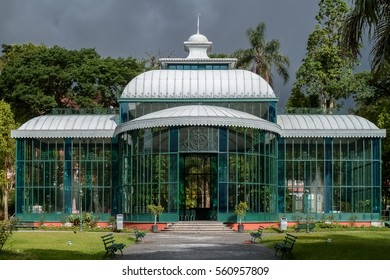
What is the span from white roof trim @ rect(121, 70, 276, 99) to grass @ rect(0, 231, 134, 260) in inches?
570

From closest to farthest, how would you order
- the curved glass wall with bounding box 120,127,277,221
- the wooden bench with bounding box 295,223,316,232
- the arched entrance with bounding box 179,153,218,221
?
the wooden bench with bounding box 295,223,316,232 < the curved glass wall with bounding box 120,127,277,221 < the arched entrance with bounding box 179,153,218,221

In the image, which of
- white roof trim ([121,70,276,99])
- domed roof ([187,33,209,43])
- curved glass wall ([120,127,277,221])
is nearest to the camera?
curved glass wall ([120,127,277,221])

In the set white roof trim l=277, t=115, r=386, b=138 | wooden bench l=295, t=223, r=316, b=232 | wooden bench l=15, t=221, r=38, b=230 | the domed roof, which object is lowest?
wooden bench l=15, t=221, r=38, b=230

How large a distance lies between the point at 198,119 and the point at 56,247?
14.7 meters

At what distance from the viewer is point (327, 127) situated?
4906 centimetres

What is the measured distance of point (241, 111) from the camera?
47969mm

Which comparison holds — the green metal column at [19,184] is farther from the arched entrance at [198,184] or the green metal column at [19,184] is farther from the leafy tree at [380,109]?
the leafy tree at [380,109]

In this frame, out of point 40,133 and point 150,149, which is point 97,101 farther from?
point 150,149

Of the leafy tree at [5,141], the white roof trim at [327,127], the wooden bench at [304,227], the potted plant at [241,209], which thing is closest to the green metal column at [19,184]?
the leafy tree at [5,141]

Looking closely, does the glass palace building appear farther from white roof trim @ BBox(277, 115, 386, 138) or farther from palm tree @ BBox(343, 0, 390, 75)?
palm tree @ BBox(343, 0, 390, 75)

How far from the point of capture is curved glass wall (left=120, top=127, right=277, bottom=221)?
4203cm

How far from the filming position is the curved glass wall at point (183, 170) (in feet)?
138

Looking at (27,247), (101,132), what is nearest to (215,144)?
(101,132)

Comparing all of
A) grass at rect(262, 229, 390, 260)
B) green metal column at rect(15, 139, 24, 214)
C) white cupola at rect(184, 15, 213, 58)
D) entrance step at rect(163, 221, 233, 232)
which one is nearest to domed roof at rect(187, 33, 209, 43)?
white cupola at rect(184, 15, 213, 58)
